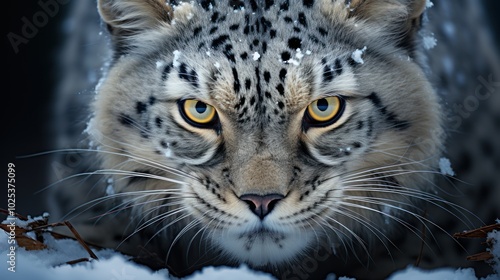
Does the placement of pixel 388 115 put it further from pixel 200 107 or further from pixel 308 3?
pixel 200 107

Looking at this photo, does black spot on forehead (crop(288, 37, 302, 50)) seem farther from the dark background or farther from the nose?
the dark background

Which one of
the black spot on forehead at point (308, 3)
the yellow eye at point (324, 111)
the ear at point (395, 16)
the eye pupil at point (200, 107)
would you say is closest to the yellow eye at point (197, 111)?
the eye pupil at point (200, 107)

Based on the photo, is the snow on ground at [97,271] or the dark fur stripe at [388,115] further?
the dark fur stripe at [388,115]

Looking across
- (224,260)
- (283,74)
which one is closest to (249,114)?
(283,74)

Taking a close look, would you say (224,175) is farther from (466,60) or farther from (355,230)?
(466,60)

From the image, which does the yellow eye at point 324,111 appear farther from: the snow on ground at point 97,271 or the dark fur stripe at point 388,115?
the snow on ground at point 97,271
